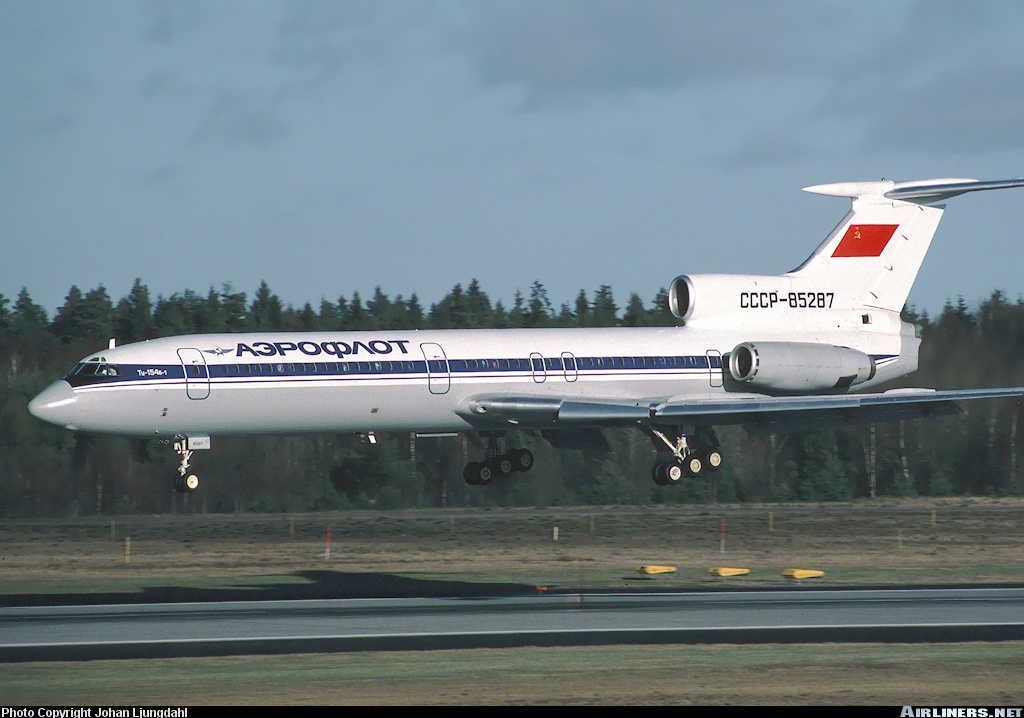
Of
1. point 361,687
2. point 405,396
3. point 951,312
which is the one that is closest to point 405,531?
point 405,396

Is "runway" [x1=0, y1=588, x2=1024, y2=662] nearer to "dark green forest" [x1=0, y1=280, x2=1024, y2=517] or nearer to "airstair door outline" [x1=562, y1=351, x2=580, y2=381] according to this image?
"airstair door outline" [x1=562, y1=351, x2=580, y2=381]

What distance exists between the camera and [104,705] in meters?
15.8

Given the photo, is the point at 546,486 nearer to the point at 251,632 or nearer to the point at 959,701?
the point at 251,632

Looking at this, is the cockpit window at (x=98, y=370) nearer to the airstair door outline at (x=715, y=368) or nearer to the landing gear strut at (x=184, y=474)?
the landing gear strut at (x=184, y=474)

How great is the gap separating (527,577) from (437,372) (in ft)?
41.4

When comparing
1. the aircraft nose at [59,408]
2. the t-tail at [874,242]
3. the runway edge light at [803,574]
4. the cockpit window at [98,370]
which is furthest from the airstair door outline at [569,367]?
the aircraft nose at [59,408]

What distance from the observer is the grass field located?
653 inches

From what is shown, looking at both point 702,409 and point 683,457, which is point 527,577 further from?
point 683,457

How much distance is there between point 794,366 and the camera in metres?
43.5

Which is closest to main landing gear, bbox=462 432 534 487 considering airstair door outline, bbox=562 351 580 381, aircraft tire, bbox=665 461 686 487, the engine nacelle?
airstair door outline, bbox=562 351 580 381

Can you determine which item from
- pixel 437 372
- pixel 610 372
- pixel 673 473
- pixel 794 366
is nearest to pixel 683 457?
pixel 673 473

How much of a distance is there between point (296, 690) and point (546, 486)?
32736 millimetres

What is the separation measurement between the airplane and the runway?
47.8ft

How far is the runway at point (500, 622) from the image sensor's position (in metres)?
19.9
